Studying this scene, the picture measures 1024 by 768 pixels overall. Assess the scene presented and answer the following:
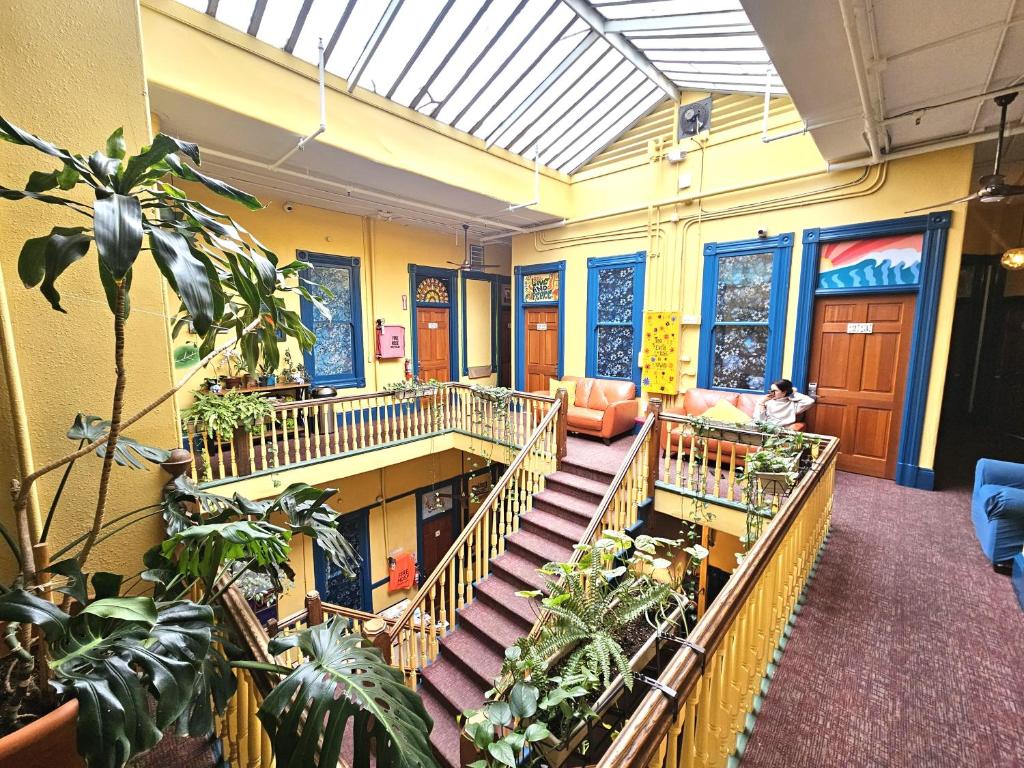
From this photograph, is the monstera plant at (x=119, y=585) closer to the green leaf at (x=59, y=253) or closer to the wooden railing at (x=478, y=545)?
the green leaf at (x=59, y=253)

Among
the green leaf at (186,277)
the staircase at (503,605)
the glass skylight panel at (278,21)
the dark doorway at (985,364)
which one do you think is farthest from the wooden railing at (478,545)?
the dark doorway at (985,364)

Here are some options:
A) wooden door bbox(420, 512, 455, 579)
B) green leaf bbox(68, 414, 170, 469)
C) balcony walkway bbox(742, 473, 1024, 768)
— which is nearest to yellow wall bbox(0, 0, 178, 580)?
green leaf bbox(68, 414, 170, 469)

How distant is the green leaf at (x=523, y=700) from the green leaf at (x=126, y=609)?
1080 millimetres

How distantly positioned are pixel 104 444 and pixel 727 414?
5.25 meters

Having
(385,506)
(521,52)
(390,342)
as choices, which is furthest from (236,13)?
(385,506)

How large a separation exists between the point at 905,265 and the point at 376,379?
6992 millimetres

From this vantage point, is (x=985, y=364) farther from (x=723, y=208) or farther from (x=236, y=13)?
(x=236, y=13)

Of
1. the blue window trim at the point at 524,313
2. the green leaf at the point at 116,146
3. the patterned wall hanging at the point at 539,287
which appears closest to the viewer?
the green leaf at the point at 116,146

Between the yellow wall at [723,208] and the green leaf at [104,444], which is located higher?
the yellow wall at [723,208]

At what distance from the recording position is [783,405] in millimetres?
4906

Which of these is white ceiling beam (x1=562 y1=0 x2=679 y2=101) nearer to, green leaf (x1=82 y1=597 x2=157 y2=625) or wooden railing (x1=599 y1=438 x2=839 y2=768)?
wooden railing (x1=599 y1=438 x2=839 y2=768)

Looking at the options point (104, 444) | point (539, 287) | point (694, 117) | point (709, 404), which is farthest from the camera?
point (539, 287)

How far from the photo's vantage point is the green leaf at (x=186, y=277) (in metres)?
1.03

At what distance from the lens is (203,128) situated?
13.2 feet
